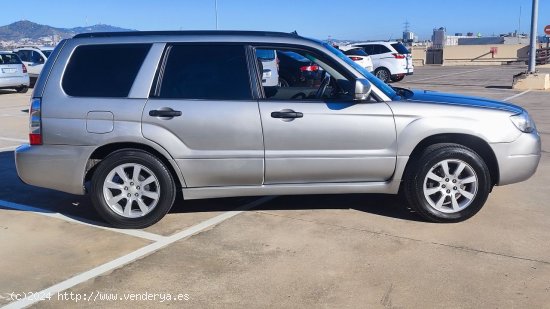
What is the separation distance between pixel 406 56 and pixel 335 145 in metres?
18.5

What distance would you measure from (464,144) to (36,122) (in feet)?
12.9

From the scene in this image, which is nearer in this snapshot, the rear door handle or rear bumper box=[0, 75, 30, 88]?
the rear door handle

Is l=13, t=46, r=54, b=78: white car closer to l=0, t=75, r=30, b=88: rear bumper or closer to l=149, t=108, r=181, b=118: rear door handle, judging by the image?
l=0, t=75, r=30, b=88: rear bumper

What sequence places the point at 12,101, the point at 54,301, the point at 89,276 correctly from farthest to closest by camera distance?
1. the point at 12,101
2. the point at 89,276
3. the point at 54,301

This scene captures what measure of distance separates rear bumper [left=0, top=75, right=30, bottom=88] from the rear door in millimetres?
16615

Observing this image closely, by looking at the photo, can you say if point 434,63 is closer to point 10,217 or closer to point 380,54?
point 380,54

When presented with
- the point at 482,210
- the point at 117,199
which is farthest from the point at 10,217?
the point at 482,210

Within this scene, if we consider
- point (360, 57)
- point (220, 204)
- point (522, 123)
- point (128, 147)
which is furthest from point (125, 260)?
point (360, 57)

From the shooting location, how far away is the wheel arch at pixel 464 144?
4.86 m

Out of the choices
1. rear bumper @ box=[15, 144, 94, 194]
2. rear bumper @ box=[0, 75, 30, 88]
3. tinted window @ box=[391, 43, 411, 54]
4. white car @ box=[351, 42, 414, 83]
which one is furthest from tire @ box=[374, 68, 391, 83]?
rear bumper @ box=[15, 144, 94, 194]

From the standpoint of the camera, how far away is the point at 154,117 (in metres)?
4.72

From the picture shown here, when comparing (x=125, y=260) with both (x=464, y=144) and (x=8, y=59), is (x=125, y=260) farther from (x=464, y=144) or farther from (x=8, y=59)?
(x=8, y=59)

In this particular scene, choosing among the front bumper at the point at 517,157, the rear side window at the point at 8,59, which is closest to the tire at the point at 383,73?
the rear side window at the point at 8,59

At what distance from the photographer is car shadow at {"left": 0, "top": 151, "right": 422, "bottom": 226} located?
5316 millimetres
